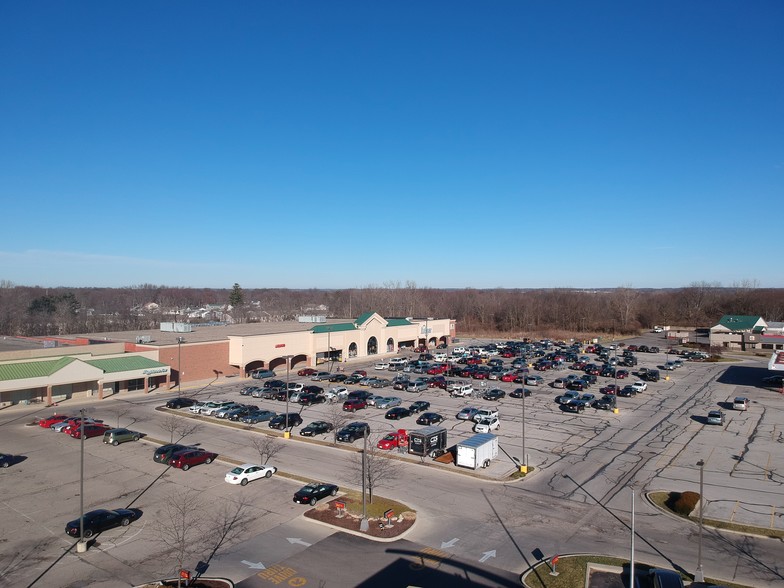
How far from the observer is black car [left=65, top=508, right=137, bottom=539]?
880 inches

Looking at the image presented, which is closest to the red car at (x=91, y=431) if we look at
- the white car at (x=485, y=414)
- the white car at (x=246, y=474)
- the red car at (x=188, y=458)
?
the red car at (x=188, y=458)

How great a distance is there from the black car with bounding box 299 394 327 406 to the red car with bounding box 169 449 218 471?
1672 cm

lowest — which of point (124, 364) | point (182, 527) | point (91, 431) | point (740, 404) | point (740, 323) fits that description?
point (182, 527)

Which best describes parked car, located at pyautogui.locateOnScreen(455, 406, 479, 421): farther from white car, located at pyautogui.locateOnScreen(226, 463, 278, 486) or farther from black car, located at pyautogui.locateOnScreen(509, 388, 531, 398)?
white car, located at pyautogui.locateOnScreen(226, 463, 278, 486)

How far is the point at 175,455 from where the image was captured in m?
32.0

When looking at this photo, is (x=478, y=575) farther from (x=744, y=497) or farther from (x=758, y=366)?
(x=758, y=366)

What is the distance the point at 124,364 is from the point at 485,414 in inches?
1461

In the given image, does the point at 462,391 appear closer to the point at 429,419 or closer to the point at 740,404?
the point at 429,419

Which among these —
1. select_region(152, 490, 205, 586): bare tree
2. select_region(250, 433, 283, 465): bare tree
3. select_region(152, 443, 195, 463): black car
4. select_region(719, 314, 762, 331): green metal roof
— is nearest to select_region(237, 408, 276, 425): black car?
select_region(250, 433, 283, 465): bare tree

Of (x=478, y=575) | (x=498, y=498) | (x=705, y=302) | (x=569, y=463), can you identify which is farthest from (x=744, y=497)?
(x=705, y=302)

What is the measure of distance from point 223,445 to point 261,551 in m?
16.9

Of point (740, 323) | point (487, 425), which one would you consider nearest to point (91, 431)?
point (487, 425)

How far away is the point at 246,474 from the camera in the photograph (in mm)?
28875

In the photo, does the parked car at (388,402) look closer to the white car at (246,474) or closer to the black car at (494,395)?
the black car at (494,395)
